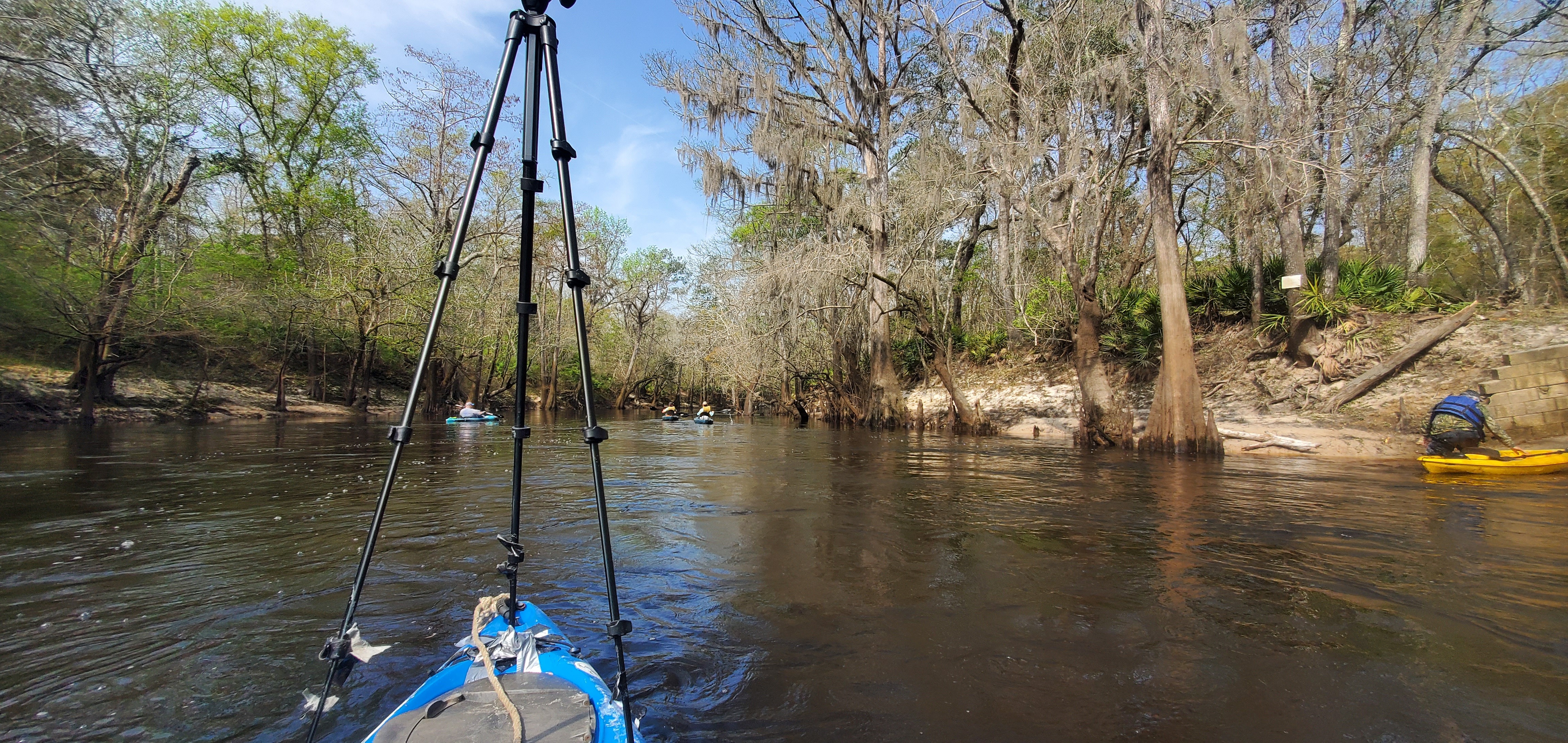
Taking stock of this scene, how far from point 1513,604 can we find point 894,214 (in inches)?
549

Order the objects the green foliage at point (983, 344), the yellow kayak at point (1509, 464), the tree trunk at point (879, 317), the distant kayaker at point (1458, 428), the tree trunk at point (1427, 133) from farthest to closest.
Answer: the green foliage at point (983, 344), the tree trunk at point (879, 317), the tree trunk at point (1427, 133), the distant kayaker at point (1458, 428), the yellow kayak at point (1509, 464)

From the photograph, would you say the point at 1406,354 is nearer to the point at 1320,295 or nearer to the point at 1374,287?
the point at 1374,287

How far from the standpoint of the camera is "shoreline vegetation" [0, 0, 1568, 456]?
33.7 feet

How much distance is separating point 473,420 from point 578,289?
66.5ft

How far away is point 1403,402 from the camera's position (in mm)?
10328

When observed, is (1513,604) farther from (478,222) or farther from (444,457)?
(478,222)

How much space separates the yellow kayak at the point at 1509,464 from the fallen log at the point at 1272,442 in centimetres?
277

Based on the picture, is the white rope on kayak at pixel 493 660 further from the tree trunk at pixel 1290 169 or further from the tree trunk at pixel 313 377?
the tree trunk at pixel 313 377

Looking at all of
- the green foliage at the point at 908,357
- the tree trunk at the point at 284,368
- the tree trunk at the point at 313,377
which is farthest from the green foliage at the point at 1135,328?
the tree trunk at the point at 313,377

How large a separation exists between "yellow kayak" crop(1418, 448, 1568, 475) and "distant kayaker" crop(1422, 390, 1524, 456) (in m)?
0.46

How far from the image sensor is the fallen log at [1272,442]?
1051cm

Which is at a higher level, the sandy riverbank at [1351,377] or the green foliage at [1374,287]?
the green foliage at [1374,287]

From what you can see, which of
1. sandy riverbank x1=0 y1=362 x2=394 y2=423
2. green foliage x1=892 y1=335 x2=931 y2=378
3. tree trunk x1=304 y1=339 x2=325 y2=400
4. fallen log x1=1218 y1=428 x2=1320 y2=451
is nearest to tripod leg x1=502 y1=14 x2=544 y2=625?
fallen log x1=1218 y1=428 x2=1320 y2=451

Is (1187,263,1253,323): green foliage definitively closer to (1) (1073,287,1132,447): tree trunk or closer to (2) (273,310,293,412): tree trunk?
(1) (1073,287,1132,447): tree trunk
